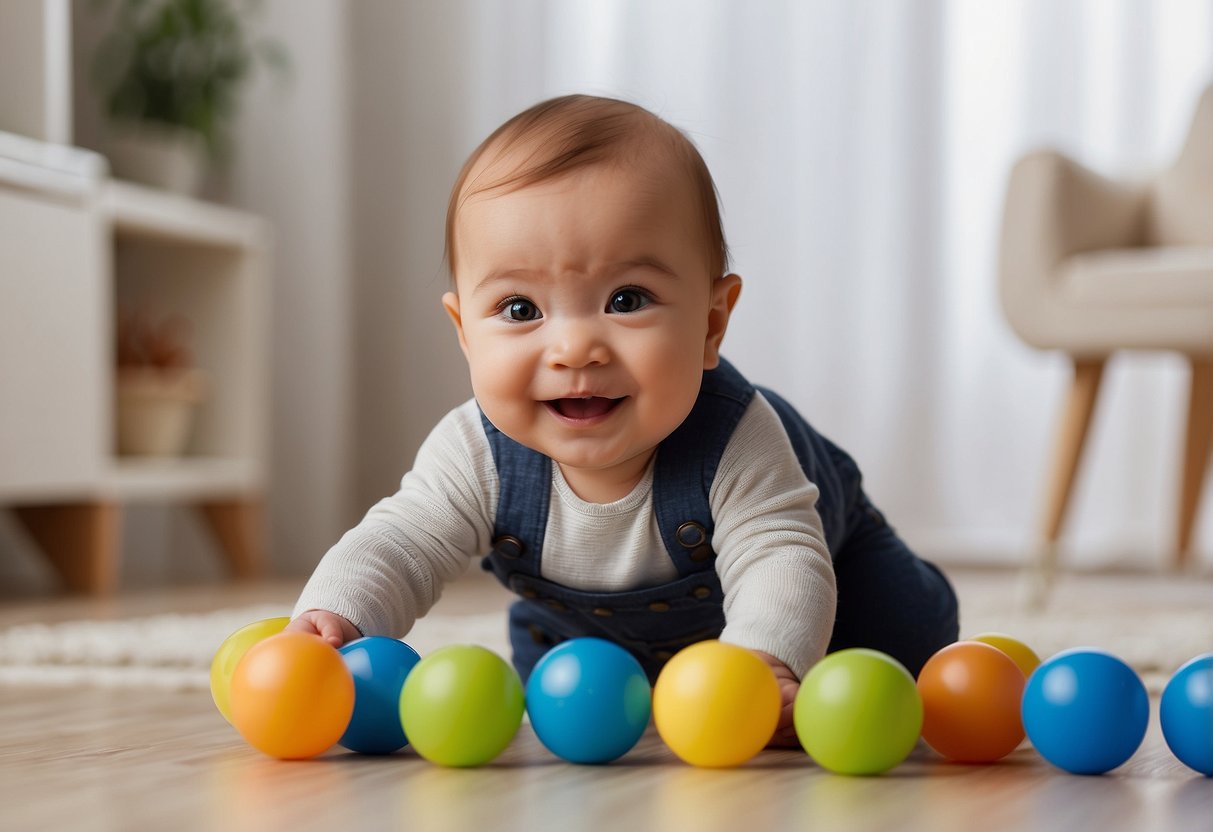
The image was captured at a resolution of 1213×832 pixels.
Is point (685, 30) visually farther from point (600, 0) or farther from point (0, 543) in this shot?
point (0, 543)

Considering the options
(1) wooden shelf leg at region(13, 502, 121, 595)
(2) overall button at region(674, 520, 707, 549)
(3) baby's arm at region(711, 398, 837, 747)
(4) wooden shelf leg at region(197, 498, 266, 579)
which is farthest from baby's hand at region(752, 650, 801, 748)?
(4) wooden shelf leg at region(197, 498, 266, 579)

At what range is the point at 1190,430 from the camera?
2.48 m

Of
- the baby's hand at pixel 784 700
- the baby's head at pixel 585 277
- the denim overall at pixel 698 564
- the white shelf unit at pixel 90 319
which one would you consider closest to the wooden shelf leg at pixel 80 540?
the white shelf unit at pixel 90 319

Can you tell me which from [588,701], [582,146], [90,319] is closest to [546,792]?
[588,701]

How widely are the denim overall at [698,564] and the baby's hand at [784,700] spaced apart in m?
0.12

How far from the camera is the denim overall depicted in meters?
0.94

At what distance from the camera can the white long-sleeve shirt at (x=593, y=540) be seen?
88 centimetres

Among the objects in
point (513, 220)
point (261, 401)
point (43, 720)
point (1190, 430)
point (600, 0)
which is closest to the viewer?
point (513, 220)

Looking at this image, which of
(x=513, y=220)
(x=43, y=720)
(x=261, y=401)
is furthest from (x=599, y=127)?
(x=261, y=401)

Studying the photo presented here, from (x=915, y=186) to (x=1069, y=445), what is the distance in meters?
1.14

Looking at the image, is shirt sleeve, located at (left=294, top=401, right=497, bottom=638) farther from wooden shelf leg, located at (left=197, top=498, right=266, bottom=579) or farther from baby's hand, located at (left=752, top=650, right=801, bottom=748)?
wooden shelf leg, located at (left=197, top=498, right=266, bottom=579)

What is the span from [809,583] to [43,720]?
53cm

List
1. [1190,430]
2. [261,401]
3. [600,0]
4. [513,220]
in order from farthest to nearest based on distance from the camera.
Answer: [600,0] → [261,401] → [1190,430] → [513,220]

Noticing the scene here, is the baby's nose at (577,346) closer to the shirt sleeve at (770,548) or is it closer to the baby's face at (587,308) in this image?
the baby's face at (587,308)
